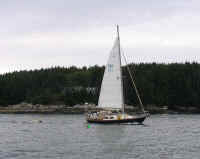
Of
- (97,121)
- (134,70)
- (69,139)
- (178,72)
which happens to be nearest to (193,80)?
(178,72)

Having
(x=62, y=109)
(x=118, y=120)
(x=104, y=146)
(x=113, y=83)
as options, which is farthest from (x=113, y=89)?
(x=62, y=109)

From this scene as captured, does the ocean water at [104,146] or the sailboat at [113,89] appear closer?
the ocean water at [104,146]

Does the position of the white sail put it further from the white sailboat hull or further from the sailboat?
the white sailboat hull

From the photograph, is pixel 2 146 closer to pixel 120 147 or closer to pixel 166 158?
pixel 120 147

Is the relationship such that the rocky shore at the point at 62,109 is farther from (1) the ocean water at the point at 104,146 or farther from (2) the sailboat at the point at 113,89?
(1) the ocean water at the point at 104,146

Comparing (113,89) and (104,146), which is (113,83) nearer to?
(113,89)

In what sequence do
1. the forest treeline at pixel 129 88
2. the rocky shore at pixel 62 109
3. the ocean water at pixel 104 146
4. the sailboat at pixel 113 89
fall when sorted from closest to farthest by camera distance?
the ocean water at pixel 104 146 → the sailboat at pixel 113 89 → the rocky shore at pixel 62 109 → the forest treeline at pixel 129 88

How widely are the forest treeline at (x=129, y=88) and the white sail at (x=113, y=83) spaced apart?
3056 inches

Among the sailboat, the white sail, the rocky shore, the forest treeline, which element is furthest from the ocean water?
the forest treeline

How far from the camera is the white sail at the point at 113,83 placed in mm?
Result: 73625

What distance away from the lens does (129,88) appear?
17038 centimetres

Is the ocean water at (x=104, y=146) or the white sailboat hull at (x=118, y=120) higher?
the white sailboat hull at (x=118, y=120)

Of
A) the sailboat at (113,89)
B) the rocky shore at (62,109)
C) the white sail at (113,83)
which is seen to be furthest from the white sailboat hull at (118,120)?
the rocky shore at (62,109)

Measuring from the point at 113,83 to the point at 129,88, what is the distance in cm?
Answer: 9664
